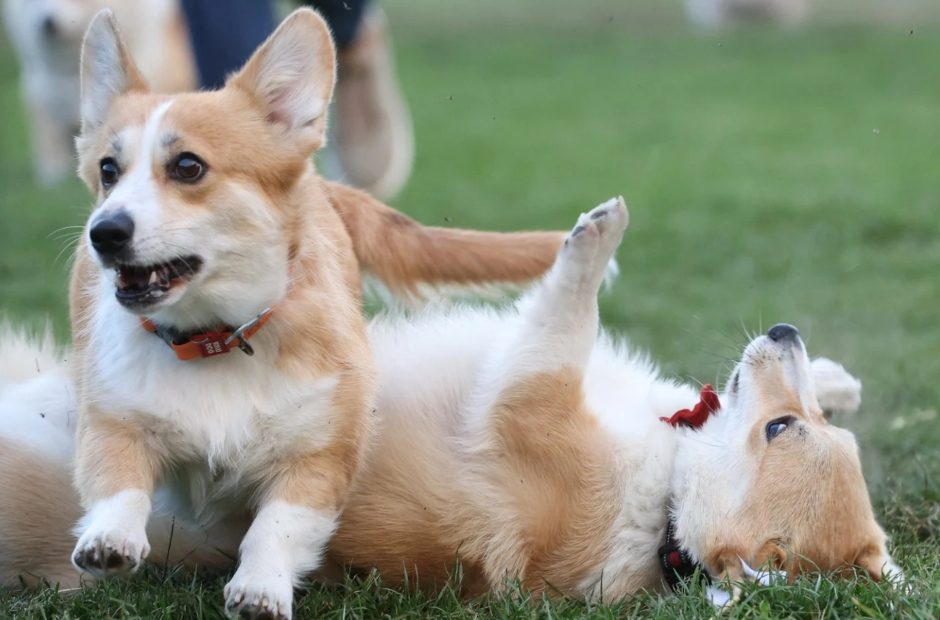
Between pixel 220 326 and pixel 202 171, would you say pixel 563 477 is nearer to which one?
pixel 220 326

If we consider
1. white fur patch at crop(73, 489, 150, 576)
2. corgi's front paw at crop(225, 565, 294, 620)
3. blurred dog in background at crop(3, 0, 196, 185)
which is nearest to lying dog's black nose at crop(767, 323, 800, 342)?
corgi's front paw at crop(225, 565, 294, 620)

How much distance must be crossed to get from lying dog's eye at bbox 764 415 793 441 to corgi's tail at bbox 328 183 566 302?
0.90 metres

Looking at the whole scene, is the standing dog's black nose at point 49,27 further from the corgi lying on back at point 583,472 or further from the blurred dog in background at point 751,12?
the blurred dog in background at point 751,12

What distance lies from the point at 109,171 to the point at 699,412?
5.66 feet

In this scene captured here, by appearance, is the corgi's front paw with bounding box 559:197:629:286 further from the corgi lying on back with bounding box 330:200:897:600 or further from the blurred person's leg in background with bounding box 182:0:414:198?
the blurred person's leg in background with bounding box 182:0:414:198

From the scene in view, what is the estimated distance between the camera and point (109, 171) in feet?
9.45

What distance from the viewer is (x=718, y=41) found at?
15805 mm

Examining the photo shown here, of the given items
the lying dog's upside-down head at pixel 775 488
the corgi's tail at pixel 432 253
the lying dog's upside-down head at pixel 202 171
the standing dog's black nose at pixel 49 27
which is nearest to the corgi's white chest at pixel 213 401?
the lying dog's upside-down head at pixel 202 171

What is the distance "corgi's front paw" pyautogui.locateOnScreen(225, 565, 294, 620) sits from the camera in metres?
2.64

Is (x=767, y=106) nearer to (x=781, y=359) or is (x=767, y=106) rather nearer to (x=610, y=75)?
(x=610, y=75)

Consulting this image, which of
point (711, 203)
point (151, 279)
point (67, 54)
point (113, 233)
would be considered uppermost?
point (113, 233)

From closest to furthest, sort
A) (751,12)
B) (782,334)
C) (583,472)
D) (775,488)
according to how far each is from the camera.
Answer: (775,488), (583,472), (782,334), (751,12)

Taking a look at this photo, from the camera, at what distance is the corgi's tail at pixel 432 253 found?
3.72 metres

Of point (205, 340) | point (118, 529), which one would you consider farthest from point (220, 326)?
point (118, 529)
